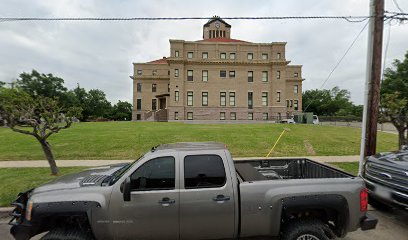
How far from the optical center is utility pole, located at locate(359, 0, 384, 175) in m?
6.62

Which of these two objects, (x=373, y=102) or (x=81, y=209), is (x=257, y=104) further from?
(x=81, y=209)

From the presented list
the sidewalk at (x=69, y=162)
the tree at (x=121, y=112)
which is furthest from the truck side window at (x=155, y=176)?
the tree at (x=121, y=112)

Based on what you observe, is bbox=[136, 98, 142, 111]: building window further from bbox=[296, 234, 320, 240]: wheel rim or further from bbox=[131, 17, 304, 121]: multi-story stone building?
bbox=[296, 234, 320, 240]: wheel rim

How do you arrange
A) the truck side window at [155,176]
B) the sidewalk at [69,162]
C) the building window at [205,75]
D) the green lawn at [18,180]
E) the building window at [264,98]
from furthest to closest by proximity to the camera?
the building window at [264,98] < the building window at [205,75] < the sidewalk at [69,162] < the green lawn at [18,180] < the truck side window at [155,176]

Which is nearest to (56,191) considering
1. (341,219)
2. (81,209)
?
(81,209)

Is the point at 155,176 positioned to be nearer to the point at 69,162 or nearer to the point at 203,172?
the point at 203,172

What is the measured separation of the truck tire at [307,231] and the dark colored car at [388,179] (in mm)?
2034

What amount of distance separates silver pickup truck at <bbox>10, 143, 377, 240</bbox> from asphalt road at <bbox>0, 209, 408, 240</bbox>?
1.12 m

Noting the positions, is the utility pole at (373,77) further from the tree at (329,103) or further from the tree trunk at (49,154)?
the tree at (329,103)

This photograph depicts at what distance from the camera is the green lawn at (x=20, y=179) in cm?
593

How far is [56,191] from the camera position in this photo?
324 cm

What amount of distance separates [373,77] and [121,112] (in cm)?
8258

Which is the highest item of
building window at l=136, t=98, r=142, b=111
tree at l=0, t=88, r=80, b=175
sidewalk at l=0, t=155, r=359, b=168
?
building window at l=136, t=98, r=142, b=111

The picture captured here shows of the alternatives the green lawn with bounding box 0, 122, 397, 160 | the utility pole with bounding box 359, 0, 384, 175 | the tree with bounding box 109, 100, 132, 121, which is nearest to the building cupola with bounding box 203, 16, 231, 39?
the tree with bounding box 109, 100, 132, 121
